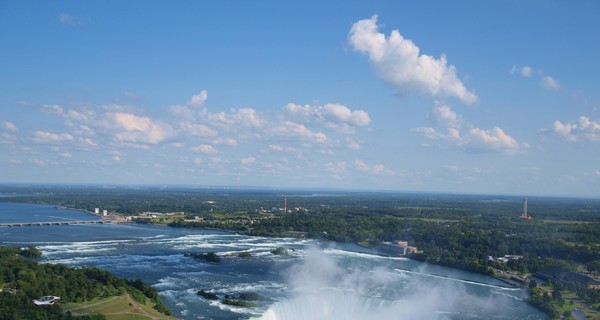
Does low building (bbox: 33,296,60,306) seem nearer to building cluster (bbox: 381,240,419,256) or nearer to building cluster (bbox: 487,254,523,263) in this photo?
building cluster (bbox: 381,240,419,256)

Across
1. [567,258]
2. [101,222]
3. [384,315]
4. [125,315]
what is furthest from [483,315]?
[101,222]

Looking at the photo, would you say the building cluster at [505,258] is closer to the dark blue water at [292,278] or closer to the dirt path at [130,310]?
the dark blue water at [292,278]

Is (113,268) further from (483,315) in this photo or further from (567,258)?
(567,258)

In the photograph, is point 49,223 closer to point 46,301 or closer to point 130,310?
point 46,301

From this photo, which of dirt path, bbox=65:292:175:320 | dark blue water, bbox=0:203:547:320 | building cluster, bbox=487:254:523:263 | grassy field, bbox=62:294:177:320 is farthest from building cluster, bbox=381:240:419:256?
dirt path, bbox=65:292:175:320

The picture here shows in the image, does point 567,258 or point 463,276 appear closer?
point 463,276

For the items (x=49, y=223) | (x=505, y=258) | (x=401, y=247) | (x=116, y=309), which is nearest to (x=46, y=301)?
(x=116, y=309)
